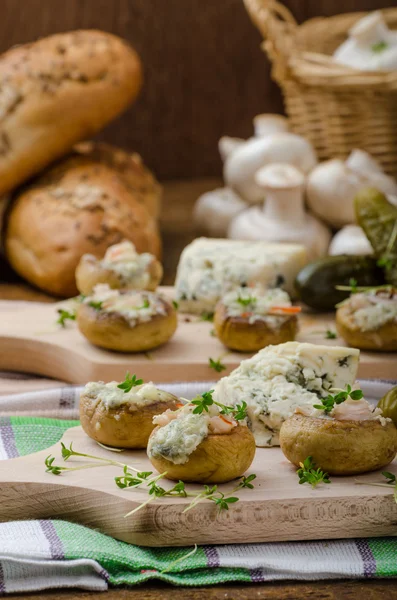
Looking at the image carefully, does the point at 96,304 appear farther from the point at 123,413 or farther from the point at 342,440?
the point at 342,440

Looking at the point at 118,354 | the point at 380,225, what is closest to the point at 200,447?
the point at 118,354

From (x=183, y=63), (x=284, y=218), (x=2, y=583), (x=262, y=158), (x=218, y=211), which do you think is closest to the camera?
(x=2, y=583)

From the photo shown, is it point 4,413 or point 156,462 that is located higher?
point 156,462

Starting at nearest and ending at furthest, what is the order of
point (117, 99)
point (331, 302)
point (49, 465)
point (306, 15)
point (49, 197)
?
point (49, 465)
point (331, 302)
point (49, 197)
point (117, 99)
point (306, 15)

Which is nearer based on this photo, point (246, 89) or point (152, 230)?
point (152, 230)

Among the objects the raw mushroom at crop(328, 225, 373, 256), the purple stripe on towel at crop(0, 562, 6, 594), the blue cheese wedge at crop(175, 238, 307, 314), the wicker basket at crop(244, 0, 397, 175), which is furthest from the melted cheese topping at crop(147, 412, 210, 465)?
the wicker basket at crop(244, 0, 397, 175)

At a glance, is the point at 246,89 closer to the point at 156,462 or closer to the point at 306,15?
the point at 306,15

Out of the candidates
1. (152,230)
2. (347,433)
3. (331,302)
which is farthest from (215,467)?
(152,230)

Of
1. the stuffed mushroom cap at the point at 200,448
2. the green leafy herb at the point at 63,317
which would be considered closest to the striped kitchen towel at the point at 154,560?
the stuffed mushroom cap at the point at 200,448
